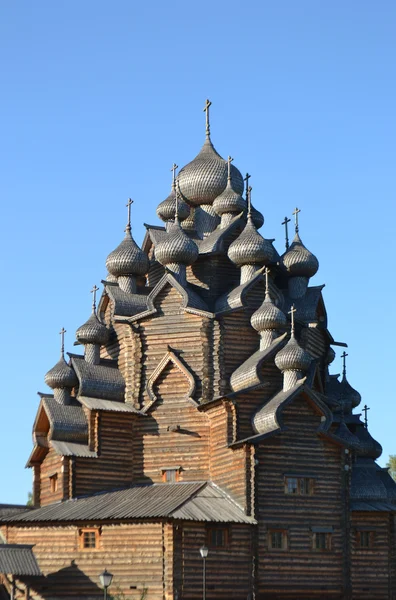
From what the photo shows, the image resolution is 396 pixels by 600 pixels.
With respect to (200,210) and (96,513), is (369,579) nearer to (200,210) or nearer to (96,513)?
(96,513)

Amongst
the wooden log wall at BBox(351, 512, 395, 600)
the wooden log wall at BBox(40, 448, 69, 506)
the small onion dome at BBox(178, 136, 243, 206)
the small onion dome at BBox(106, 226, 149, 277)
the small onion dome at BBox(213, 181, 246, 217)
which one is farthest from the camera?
the small onion dome at BBox(178, 136, 243, 206)

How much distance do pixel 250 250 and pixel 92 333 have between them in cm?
677

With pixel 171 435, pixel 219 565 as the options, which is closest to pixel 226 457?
pixel 171 435

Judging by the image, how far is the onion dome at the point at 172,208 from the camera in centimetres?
4344

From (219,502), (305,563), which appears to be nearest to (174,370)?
(219,502)

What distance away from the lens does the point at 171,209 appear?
4353cm

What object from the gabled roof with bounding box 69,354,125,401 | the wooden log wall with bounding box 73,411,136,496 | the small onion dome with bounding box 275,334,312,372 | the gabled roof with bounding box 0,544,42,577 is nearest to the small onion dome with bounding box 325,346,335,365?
the small onion dome with bounding box 275,334,312,372

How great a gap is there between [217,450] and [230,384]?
2546 millimetres

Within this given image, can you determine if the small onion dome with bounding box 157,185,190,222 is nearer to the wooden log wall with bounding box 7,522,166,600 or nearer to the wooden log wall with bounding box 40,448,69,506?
the wooden log wall with bounding box 40,448,69,506

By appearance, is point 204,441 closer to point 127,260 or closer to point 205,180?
point 127,260

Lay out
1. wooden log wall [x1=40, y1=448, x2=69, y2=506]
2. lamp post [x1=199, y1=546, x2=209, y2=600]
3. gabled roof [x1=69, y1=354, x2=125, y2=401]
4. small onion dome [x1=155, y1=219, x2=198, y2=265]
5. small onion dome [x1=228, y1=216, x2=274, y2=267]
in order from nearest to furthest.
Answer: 1. lamp post [x1=199, y1=546, x2=209, y2=600]
2. wooden log wall [x1=40, y1=448, x2=69, y2=506]
3. gabled roof [x1=69, y1=354, x2=125, y2=401]
4. small onion dome [x1=228, y1=216, x2=274, y2=267]
5. small onion dome [x1=155, y1=219, x2=198, y2=265]

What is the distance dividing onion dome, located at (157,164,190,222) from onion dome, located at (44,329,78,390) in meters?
7.61

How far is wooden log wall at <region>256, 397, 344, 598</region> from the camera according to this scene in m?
35.0

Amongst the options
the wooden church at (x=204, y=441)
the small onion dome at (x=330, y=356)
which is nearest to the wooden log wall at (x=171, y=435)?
the wooden church at (x=204, y=441)
